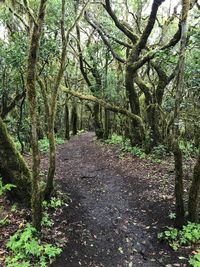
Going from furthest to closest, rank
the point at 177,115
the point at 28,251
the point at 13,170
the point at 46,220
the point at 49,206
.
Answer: the point at 49,206 < the point at 13,170 < the point at 46,220 < the point at 177,115 < the point at 28,251

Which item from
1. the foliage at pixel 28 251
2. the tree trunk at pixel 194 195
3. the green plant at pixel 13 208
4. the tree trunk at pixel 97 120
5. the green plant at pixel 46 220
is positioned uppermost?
the tree trunk at pixel 97 120

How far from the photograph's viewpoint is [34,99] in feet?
18.5

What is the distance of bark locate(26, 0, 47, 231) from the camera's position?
17.3 ft

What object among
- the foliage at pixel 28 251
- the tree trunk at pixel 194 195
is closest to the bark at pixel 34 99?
the foliage at pixel 28 251

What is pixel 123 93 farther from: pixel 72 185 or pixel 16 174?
pixel 16 174

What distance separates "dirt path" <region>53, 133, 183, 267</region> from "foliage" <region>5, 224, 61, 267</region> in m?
0.26

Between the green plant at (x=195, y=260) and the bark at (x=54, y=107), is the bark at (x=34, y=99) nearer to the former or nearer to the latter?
the bark at (x=54, y=107)

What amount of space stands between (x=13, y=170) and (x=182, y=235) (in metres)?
4.33

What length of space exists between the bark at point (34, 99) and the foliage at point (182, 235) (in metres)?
2.84

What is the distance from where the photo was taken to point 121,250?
6105 millimetres

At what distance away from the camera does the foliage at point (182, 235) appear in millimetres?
6066

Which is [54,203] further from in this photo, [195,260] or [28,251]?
[195,260]

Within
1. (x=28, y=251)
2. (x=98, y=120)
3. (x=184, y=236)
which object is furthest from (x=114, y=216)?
(x=98, y=120)

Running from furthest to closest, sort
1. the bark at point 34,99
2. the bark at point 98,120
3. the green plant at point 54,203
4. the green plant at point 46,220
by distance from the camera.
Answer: the bark at point 98,120, the green plant at point 54,203, the green plant at point 46,220, the bark at point 34,99
